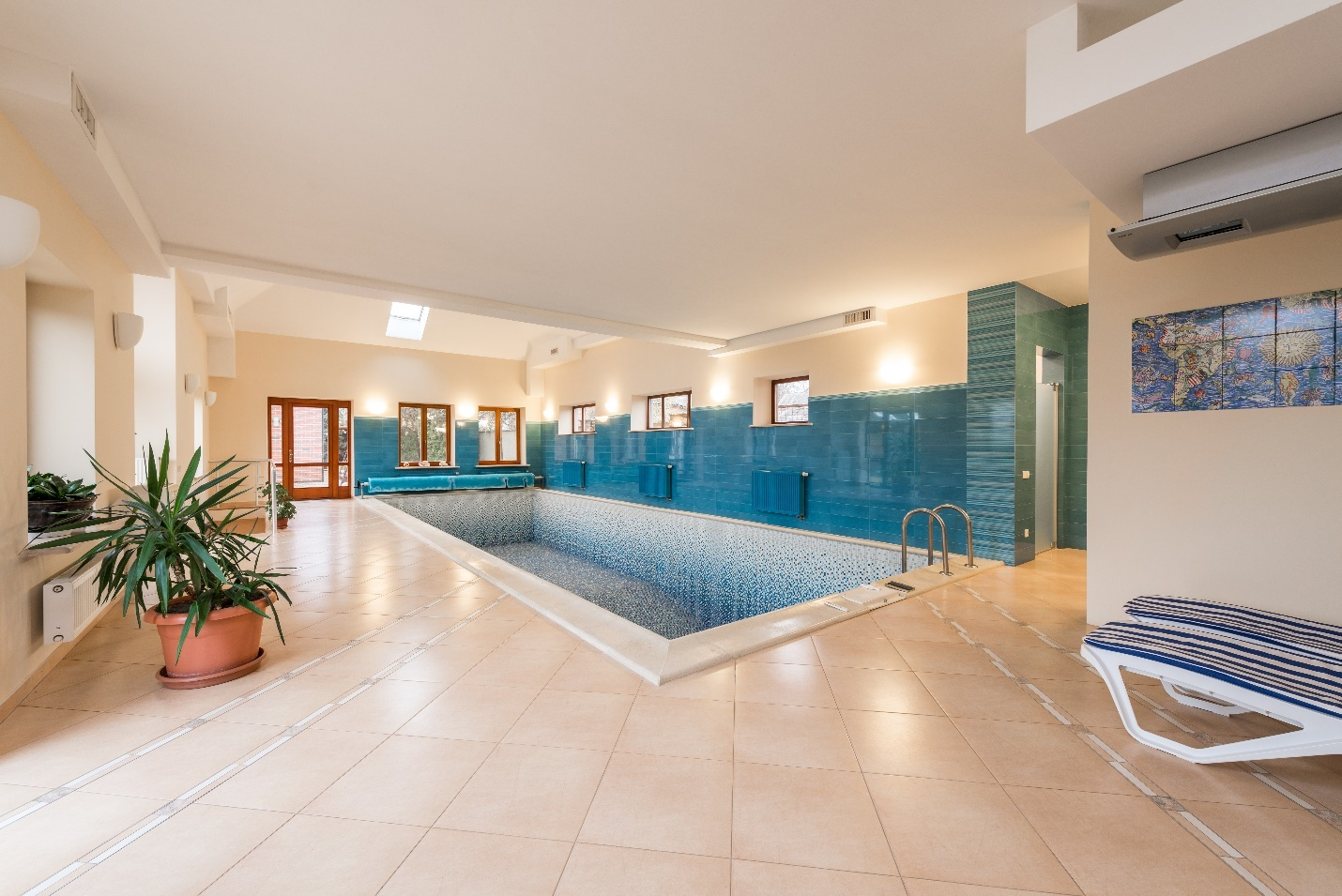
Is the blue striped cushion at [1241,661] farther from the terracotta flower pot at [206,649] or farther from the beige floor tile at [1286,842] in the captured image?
the terracotta flower pot at [206,649]

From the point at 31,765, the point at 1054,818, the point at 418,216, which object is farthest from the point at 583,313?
the point at 1054,818

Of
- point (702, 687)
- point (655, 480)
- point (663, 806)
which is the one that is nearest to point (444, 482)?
point (655, 480)

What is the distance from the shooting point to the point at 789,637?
113 inches

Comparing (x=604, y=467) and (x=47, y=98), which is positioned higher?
(x=47, y=98)

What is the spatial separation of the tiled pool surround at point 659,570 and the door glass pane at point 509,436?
144cm

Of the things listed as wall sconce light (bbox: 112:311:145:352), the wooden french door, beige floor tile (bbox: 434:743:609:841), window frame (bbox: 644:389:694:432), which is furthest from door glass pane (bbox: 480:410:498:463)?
beige floor tile (bbox: 434:743:609:841)

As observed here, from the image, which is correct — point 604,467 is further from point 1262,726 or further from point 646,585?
point 1262,726

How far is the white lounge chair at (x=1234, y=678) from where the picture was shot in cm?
152

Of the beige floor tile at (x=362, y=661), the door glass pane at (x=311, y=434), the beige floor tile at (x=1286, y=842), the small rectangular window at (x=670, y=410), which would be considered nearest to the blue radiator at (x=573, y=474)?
the small rectangular window at (x=670, y=410)

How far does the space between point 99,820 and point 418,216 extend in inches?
121

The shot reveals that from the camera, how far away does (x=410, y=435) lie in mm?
A: 10703

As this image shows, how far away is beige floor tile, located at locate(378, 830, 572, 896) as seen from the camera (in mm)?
1255

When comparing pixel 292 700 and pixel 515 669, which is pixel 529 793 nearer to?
pixel 515 669

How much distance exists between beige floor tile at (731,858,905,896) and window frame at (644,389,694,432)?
7.01 metres
